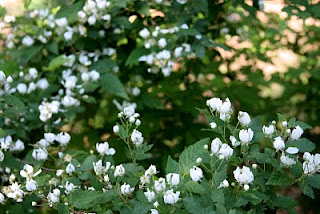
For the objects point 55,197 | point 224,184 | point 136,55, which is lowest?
point 136,55

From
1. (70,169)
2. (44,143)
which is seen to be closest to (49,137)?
(44,143)

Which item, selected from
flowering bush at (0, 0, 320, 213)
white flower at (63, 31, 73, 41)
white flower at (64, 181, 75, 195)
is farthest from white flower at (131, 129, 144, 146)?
white flower at (63, 31, 73, 41)

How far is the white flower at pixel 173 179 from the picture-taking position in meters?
1.83

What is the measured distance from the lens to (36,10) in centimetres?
332

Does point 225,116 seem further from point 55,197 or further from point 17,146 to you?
point 17,146

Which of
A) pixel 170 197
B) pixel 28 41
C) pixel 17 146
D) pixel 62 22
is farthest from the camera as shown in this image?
pixel 28 41

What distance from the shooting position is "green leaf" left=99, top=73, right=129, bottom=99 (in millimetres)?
3035

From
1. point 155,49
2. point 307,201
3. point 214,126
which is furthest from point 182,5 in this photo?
point 307,201

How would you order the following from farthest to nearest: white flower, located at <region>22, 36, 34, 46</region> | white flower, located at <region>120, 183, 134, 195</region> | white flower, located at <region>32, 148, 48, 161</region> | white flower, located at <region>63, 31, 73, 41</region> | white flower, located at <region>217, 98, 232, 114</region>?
white flower, located at <region>22, 36, 34, 46</region>
white flower, located at <region>63, 31, 73, 41</region>
white flower, located at <region>32, 148, 48, 161</region>
white flower, located at <region>120, 183, 134, 195</region>
white flower, located at <region>217, 98, 232, 114</region>

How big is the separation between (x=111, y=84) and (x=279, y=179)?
1.41 metres

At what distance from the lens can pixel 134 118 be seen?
2.27 m

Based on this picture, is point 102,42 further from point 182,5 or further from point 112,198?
point 112,198

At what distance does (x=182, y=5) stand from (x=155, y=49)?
1.20 ft

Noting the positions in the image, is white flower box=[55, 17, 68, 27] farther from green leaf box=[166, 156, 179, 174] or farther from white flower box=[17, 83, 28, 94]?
green leaf box=[166, 156, 179, 174]
